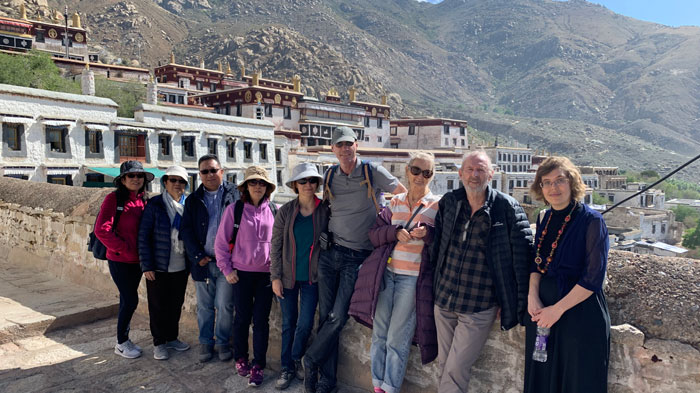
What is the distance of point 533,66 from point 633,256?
194 metres

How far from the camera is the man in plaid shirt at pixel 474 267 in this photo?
2.69 meters

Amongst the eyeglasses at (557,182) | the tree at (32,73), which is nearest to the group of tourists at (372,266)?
the eyeglasses at (557,182)

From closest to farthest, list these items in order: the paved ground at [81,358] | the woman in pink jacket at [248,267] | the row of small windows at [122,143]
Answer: the paved ground at [81,358] < the woman in pink jacket at [248,267] < the row of small windows at [122,143]

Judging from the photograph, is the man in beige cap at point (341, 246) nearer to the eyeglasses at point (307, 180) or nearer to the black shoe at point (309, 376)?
the black shoe at point (309, 376)

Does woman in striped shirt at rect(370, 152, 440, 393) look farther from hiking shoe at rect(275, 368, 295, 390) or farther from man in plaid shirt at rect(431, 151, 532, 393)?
hiking shoe at rect(275, 368, 295, 390)

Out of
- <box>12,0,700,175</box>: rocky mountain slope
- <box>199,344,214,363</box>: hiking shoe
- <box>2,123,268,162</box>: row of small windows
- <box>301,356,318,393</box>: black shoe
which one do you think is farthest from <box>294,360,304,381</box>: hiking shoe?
<box>12,0,700,175</box>: rocky mountain slope

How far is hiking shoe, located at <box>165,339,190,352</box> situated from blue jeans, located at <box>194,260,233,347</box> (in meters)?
0.30

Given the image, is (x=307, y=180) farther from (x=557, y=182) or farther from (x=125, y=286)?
(x=125, y=286)

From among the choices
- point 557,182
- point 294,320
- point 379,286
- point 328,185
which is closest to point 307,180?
point 328,185

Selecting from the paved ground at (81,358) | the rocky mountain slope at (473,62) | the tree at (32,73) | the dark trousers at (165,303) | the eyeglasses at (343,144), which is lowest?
the paved ground at (81,358)

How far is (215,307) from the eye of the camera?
4137 millimetres

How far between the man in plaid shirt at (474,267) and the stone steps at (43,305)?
4010mm

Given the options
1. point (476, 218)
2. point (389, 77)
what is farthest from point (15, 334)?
point (389, 77)

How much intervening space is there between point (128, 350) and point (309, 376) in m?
1.82
